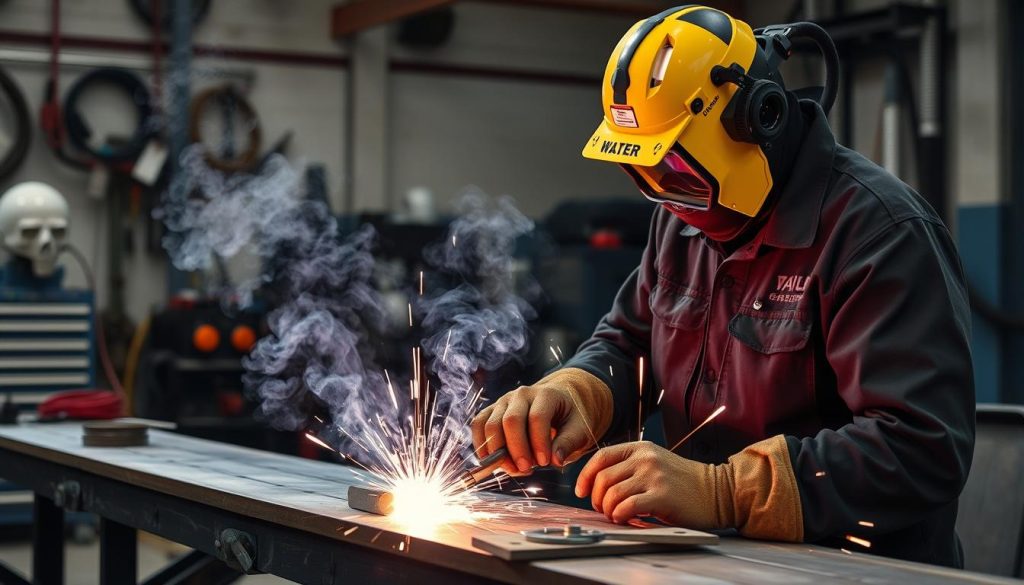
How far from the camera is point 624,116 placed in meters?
1.78

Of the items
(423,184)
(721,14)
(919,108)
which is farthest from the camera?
(423,184)

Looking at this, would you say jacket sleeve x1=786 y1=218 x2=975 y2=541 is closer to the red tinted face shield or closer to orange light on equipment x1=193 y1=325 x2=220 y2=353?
the red tinted face shield

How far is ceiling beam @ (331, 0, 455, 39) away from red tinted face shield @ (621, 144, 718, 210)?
4.37 metres

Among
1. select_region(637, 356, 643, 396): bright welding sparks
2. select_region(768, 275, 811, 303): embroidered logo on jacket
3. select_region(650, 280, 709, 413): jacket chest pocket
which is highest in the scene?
select_region(768, 275, 811, 303): embroidered logo on jacket

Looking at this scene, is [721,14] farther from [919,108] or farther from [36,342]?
[919,108]

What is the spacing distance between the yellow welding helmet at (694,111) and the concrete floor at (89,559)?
300cm

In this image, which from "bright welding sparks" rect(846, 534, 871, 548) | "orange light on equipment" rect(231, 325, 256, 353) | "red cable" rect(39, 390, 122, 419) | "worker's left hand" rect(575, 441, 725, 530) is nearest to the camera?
"worker's left hand" rect(575, 441, 725, 530)

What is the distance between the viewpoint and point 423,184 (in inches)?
298

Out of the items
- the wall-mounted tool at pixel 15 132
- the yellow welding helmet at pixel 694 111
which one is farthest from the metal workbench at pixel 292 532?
the wall-mounted tool at pixel 15 132

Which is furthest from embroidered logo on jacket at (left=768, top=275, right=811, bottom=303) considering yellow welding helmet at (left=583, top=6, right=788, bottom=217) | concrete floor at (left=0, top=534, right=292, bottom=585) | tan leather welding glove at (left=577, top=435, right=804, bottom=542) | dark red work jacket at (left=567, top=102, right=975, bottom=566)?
concrete floor at (left=0, top=534, right=292, bottom=585)

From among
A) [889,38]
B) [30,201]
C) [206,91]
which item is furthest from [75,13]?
[889,38]

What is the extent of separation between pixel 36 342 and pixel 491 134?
130 inches

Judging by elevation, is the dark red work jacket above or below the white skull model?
below

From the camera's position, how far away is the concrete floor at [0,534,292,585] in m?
4.55
